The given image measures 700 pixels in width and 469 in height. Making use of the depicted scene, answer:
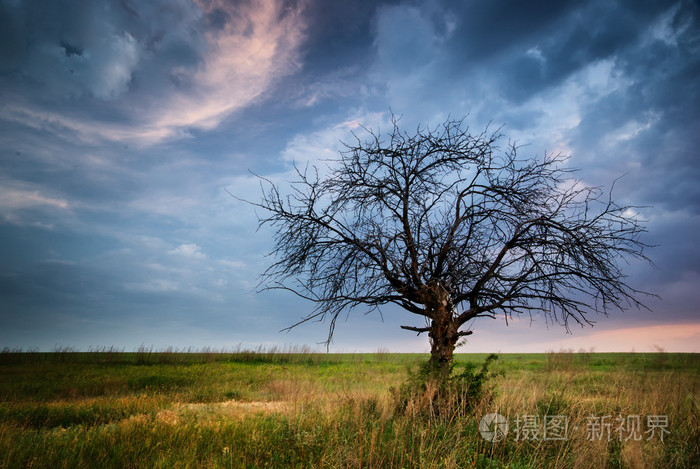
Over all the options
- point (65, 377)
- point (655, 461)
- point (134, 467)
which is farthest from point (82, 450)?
point (65, 377)

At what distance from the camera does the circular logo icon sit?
5809mm

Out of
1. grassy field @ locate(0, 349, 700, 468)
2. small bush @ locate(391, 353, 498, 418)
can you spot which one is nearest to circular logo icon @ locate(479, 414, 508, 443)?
grassy field @ locate(0, 349, 700, 468)

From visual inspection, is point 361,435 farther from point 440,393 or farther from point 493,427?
point 493,427

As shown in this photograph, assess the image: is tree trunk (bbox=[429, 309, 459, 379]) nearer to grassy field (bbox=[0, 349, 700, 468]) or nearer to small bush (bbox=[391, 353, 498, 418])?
small bush (bbox=[391, 353, 498, 418])

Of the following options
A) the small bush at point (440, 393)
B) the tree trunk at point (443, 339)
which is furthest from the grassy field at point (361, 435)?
the tree trunk at point (443, 339)

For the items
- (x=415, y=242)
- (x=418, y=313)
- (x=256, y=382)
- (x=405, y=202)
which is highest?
(x=405, y=202)

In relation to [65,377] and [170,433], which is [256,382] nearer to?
[65,377]

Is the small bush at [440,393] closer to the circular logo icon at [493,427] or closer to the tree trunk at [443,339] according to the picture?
the tree trunk at [443,339]

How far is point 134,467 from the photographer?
4.95 m

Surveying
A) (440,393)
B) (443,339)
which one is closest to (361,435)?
(440,393)

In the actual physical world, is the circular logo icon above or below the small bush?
below

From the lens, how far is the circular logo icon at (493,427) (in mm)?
5809

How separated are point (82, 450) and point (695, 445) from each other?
31.8 feet

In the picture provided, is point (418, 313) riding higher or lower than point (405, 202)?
lower
